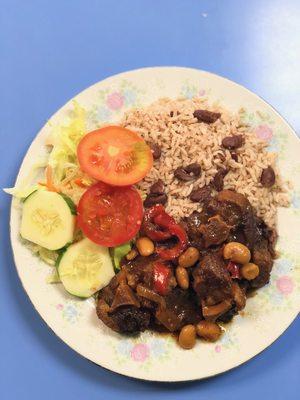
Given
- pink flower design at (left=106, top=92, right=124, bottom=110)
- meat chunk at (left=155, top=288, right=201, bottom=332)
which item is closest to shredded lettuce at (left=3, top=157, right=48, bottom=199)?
pink flower design at (left=106, top=92, right=124, bottom=110)

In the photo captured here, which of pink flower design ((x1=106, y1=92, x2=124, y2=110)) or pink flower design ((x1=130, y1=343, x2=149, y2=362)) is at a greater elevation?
pink flower design ((x1=106, y1=92, x2=124, y2=110))

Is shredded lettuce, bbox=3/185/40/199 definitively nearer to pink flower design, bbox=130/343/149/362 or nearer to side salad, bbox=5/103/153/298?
side salad, bbox=5/103/153/298

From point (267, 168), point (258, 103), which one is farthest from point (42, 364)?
point (258, 103)

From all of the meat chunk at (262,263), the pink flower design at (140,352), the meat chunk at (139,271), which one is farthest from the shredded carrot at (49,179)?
the meat chunk at (262,263)

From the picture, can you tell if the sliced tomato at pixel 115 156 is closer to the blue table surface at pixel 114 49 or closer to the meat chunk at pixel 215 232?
the meat chunk at pixel 215 232

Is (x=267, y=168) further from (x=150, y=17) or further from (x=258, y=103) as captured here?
(x=150, y=17)
